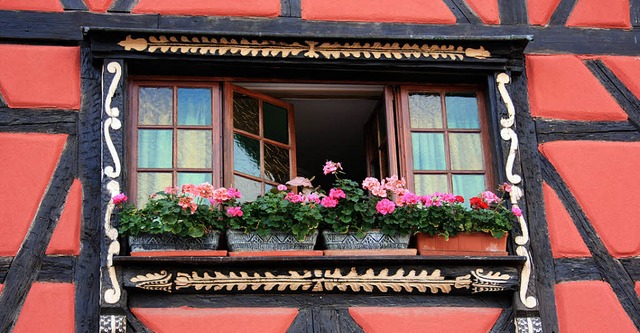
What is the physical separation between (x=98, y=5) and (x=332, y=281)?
2.24m

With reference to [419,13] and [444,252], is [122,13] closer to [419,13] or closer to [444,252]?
[419,13]

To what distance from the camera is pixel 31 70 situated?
263 inches

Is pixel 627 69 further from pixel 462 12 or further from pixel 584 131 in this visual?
→ pixel 462 12

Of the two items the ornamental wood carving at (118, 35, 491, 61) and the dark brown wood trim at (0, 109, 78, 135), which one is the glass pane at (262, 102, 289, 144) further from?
the dark brown wood trim at (0, 109, 78, 135)

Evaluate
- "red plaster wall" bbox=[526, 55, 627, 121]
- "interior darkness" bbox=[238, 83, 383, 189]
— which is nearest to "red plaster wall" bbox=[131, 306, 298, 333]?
"interior darkness" bbox=[238, 83, 383, 189]

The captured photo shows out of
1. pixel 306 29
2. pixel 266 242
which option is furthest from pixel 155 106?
pixel 266 242

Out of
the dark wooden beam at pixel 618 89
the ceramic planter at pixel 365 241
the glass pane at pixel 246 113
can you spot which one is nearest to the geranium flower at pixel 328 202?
the ceramic planter at pixel 365 241

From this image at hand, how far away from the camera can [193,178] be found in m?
6.73

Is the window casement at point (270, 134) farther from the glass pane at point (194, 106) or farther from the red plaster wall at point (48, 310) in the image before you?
the red plaster wall at point (48, 310)

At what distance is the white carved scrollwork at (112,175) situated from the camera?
616 centimetres


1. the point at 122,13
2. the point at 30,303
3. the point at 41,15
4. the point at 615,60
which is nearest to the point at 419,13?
the point at 615,60

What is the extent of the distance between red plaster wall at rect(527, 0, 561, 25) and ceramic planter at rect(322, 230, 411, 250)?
181cm

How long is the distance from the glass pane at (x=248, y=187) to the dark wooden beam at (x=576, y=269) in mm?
1814

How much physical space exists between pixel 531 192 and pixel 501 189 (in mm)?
201
